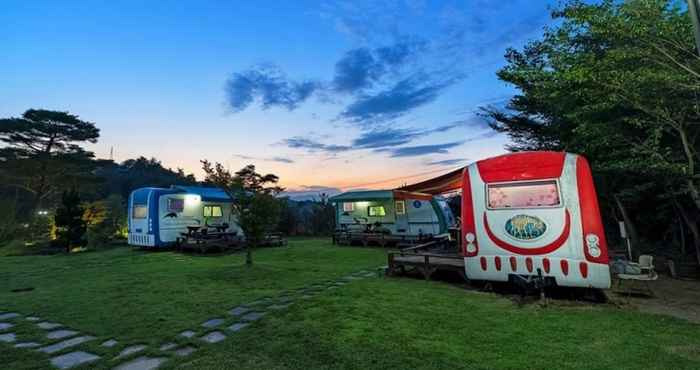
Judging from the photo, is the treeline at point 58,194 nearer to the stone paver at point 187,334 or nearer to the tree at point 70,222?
the tree at point 70,222

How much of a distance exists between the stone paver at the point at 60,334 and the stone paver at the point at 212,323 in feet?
4.88

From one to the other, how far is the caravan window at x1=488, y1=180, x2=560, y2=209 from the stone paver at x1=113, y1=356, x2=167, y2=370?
219 inches

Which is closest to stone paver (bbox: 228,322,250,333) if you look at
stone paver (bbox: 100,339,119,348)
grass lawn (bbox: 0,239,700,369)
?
grass lawn (bbox: 0,239,700,369)

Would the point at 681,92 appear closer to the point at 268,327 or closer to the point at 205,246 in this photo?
the point at 268,327

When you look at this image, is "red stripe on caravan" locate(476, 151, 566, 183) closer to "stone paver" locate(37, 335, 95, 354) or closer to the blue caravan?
"stone paver" locate(37, 335, 95, 354)

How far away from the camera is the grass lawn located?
2921 millimetres

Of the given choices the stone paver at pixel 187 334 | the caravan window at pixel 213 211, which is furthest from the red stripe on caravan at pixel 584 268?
the caravan window at pixel 213 211

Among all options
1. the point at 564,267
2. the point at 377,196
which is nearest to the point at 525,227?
the point at 564,267

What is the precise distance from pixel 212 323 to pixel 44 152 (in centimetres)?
2442

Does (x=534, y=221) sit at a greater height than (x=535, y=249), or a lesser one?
greater

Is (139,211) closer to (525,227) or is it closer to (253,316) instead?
(253,316)

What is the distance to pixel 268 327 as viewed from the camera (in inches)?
152

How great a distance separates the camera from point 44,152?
19.8 metres

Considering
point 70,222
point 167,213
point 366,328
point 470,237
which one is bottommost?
point 366,328
